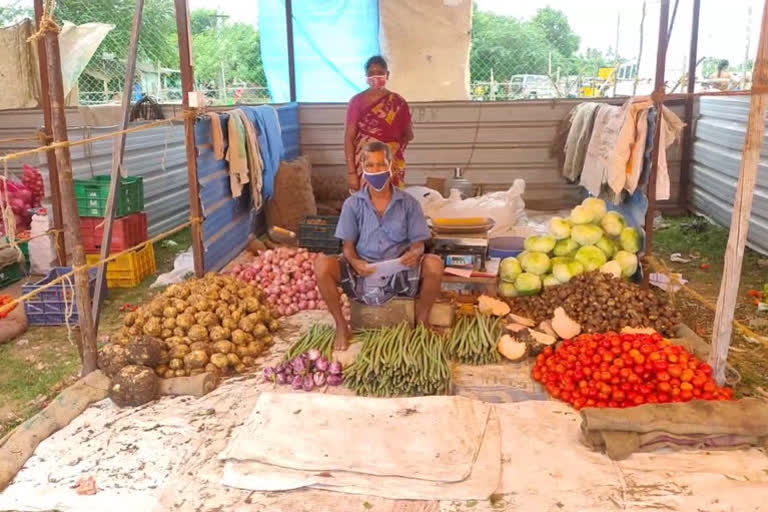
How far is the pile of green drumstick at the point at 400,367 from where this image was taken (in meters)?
3.74

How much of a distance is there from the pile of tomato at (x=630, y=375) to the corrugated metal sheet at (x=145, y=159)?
4.57m

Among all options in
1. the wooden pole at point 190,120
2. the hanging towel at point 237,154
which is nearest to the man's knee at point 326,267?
the wooden pole at point 190,120

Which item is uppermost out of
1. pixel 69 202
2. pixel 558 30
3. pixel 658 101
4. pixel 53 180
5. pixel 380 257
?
pixel 558 30

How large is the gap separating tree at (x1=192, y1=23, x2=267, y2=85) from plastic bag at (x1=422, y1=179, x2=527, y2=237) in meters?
9.07

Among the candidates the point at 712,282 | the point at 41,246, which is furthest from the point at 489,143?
the point at 41,246

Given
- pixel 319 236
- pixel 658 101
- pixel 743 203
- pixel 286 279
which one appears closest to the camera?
pixel 743 203

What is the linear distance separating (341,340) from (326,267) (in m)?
0.50

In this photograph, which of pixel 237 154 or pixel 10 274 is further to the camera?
pixel 237 154

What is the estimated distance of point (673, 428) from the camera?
10.2 feet

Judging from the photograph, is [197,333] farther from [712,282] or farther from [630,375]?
[712,282]

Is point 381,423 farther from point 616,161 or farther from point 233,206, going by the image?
point 233,206

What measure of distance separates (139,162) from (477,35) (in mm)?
6155

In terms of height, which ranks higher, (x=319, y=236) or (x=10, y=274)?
(x=319, y=236)

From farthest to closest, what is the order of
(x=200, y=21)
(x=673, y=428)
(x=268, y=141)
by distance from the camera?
(x=200, y=21) < (x=268, y=141) < (x=673, y=428)
